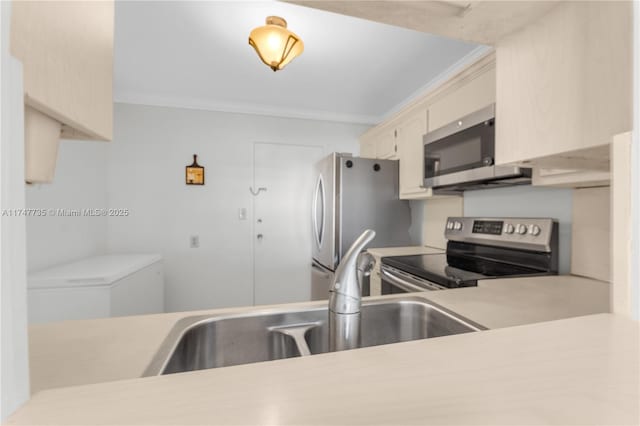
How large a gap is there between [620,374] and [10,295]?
1.69 feet

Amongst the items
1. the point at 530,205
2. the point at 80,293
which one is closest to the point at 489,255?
the point at 530,205

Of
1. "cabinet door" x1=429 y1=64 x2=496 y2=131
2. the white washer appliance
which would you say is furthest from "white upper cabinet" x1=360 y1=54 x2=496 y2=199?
the white washer appliance

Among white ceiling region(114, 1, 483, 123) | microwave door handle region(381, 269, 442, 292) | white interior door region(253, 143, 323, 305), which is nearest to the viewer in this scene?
microwave door handle region(381, 269, 442, 292)

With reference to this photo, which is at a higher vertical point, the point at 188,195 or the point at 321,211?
the point at 188,195

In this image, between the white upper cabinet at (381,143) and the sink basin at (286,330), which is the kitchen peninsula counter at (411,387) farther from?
the white upper cabinet at (381,143)

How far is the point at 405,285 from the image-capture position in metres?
1.63

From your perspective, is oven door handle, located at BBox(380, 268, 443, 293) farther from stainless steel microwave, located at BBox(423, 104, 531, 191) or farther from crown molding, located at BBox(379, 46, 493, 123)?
crown molding, located at BBox(379, 46, 493, 123)

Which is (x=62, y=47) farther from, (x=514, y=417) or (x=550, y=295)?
(x=550, y=295)

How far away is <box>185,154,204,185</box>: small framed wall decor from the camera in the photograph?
285cm

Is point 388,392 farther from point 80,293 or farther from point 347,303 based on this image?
point 80,293

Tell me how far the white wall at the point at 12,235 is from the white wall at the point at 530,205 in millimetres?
1901

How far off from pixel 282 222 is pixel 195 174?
40.1 inches

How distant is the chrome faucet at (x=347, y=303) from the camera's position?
736 millimetres

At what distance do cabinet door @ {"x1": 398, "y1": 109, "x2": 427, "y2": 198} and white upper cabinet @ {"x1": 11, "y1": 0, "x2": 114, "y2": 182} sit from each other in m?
1.96
